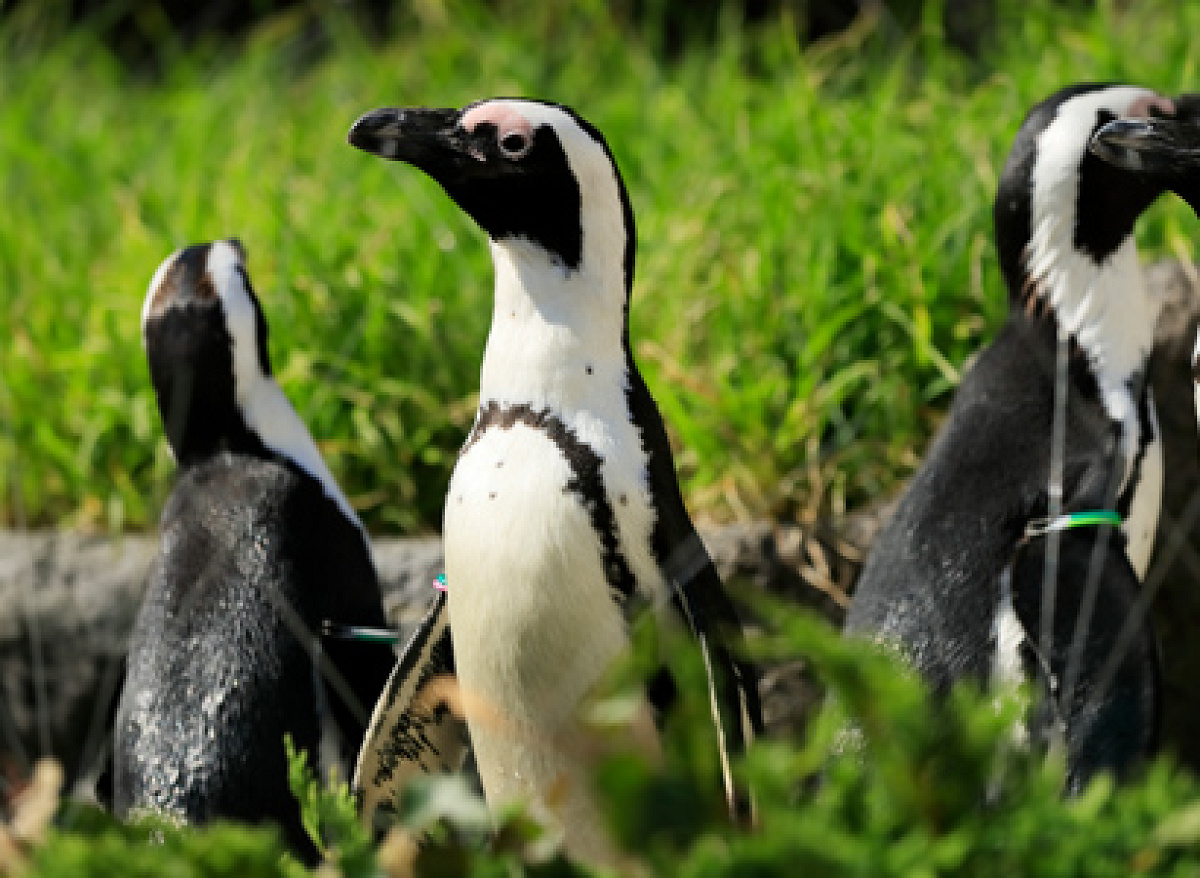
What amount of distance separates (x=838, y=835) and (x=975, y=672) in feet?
4.04

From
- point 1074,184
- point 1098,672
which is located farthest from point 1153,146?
point 1098,672

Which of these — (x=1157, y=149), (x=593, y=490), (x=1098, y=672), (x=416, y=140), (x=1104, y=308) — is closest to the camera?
(x=593, y=490)

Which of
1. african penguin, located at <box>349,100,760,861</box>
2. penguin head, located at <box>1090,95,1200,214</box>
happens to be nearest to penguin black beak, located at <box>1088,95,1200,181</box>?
penguin head, located at <box>1090,95,1200,214</box>

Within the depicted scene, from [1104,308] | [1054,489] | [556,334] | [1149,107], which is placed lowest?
[1054,489]

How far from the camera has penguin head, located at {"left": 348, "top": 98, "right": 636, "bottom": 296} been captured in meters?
2.04

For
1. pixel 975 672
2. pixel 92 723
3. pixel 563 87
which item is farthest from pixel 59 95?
pixel 975 672

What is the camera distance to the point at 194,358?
2760 mm

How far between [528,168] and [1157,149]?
29.0 inches

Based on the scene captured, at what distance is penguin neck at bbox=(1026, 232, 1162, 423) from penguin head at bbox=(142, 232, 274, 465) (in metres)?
1.11

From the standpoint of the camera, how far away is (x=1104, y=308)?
8.13 ft

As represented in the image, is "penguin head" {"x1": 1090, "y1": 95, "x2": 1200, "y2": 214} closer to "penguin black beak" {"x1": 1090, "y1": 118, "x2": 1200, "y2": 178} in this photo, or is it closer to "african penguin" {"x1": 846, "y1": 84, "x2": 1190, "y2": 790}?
"penguin black beak" {"x1": 1090, "y1": 118, "x2": 1200, "y2": 178}

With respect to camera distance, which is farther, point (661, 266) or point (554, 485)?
point (661, 266)

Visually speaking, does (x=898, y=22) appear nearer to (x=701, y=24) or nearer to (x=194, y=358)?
(x=701, y=24)

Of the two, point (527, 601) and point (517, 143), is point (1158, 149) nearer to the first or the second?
point (517, 143)
